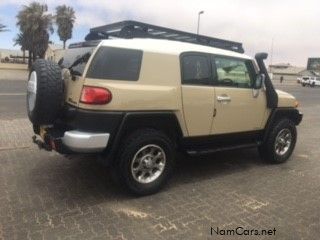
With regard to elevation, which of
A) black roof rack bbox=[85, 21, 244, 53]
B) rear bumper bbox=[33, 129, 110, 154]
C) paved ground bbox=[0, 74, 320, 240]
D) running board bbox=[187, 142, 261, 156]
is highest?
black roof rack bbox=[85, 21, 244, 53]

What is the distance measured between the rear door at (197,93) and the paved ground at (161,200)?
812 millimetres

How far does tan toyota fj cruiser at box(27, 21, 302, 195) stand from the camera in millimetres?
4410

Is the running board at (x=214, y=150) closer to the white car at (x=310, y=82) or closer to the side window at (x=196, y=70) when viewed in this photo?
the side window at (x=196, y=70)

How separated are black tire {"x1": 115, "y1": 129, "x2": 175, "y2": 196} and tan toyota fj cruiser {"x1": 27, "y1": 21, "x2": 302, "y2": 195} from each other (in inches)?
0.4

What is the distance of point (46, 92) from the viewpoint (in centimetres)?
441

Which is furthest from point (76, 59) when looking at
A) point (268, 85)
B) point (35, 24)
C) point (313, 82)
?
point (313, 82)

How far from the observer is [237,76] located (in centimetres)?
577

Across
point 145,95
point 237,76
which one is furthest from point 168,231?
point 237,76

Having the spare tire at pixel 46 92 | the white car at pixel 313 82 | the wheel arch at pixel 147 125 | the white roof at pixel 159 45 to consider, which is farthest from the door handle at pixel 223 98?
the white car at pixel 313 82

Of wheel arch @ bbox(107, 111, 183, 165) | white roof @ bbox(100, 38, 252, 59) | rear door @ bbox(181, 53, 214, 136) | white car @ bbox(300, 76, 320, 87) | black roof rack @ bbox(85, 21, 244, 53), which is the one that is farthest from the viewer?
white car @ bbox(300, 76, 320, 87)

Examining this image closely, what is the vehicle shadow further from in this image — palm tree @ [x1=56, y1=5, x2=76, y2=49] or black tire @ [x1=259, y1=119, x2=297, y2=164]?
palm tree @ [x1=56, y1=5, x2=76, y2=49]

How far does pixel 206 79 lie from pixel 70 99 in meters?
1.79

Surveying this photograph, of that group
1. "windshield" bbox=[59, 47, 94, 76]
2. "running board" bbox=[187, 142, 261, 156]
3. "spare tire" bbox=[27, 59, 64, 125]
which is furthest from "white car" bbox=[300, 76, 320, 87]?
"spare tire" bbox=[27, 59, 64, 125]

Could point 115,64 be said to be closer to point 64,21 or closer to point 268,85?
point 268,85
